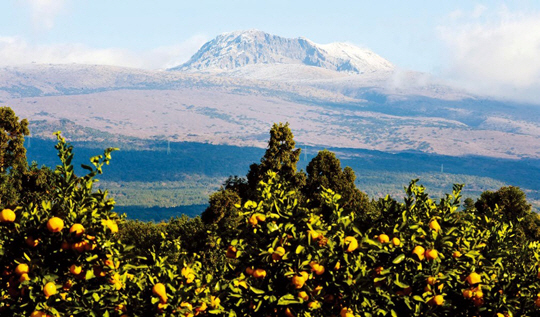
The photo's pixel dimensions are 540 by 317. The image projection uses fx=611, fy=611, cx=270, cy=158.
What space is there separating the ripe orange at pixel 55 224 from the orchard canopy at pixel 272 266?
0.07 ft

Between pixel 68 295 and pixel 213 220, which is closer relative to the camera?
pixel 68 295

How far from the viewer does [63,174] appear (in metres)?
10.3

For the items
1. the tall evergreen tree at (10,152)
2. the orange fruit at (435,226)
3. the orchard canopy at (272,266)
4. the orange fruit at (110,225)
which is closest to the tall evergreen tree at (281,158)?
the tall evergreen tree at (10,152)

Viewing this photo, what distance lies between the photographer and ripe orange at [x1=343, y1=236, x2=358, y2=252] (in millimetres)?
10523

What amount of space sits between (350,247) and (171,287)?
311 centimetres

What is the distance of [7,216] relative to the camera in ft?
33.9

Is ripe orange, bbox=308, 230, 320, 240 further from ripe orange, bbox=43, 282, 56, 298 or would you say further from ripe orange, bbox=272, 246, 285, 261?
ripe orange, bbox=43, 282, 56, 298

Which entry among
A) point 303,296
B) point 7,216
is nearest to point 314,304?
point 303,296

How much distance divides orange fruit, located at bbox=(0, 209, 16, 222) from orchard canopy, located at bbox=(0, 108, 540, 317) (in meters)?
0.02

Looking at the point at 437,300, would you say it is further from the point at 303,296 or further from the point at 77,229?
the point at 77,229

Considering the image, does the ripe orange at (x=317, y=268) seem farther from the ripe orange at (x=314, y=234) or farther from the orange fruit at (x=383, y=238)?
the orange fruit at (x=383, y=238)

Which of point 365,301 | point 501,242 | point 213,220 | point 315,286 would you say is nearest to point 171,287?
point 315,286

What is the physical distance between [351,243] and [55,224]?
194 inches

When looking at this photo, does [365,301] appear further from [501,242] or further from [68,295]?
[68,295]
